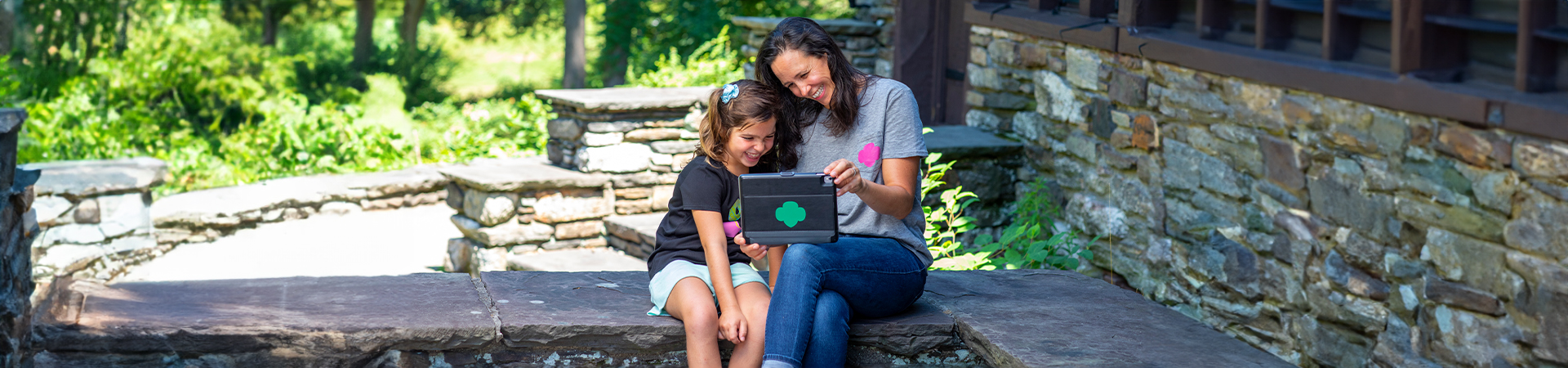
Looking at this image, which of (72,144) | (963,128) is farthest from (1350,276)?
(72,144)

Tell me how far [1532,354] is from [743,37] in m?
6.95

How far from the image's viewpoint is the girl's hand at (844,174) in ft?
7.24

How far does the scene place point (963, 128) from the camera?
5.17 metres

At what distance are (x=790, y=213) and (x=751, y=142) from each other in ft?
0.59

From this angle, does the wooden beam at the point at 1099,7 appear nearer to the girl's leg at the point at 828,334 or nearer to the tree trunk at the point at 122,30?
the girl's leg at the point at 828,334

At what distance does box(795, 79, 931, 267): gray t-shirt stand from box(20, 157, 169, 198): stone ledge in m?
4.76

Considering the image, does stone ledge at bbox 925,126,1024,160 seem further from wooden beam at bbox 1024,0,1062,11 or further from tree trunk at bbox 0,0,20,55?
tree trunk at bbox 0,0,20,55

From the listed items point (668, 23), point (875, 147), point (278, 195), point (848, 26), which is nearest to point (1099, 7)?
point (875, 147)

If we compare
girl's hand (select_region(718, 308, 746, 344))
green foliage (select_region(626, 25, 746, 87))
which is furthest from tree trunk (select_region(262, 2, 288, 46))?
girl's hand (select_region(718, 308, 746, 344))

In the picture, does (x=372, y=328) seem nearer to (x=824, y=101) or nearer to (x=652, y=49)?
(x=824, y=101)

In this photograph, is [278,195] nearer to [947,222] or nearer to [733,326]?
[947,222]

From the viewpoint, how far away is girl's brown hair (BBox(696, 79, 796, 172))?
2.28 metres

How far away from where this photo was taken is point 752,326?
2289 mm

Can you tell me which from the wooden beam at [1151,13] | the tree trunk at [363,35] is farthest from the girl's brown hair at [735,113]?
the tree trunk at [363,35]
